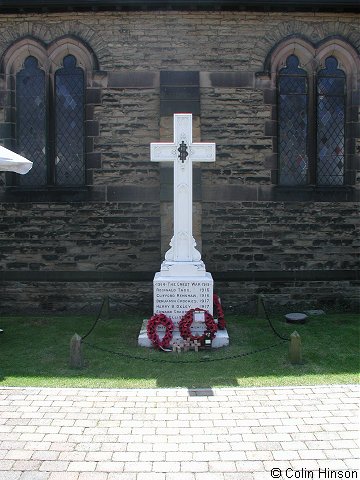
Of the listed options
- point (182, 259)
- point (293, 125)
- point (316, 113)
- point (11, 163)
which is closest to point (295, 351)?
point (182, 259)

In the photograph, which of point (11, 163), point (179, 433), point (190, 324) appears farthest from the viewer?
point (190, 324)

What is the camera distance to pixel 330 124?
1116 cm

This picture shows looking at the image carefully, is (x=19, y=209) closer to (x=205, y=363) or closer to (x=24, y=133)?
(x=24, y=133)

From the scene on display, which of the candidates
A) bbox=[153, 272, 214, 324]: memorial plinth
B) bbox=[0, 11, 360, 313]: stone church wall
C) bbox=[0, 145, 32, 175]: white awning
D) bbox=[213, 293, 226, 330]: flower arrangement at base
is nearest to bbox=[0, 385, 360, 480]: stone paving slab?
bbox=[153, 272, 214, 324]: memorial plinth

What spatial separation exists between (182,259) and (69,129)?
445cm

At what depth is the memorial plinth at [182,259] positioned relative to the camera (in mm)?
8477

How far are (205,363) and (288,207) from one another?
4829mm

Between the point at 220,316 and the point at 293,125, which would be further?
the point at 293,125

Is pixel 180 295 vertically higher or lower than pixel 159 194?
lower

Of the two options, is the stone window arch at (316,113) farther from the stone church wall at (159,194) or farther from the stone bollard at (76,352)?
the stone bollard at (76,352)

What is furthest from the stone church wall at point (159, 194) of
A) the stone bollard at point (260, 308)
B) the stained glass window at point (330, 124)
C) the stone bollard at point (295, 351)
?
the stone bollard at point (295, 351)

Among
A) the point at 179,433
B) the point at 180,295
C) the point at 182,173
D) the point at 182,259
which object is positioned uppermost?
the point at 182,173

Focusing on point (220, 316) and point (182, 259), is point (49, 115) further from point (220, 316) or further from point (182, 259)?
point (220, 316)

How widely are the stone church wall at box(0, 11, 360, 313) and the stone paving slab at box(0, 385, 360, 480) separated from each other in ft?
15.6
